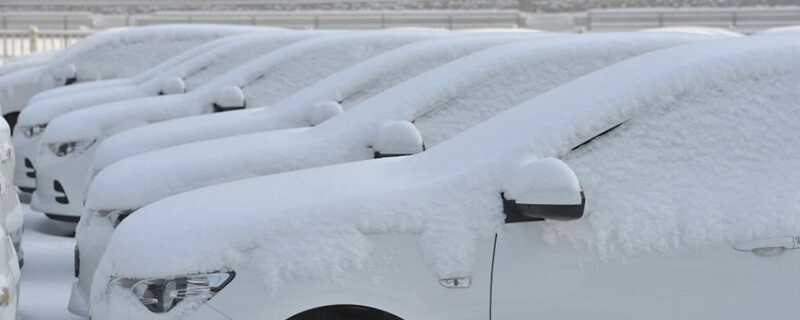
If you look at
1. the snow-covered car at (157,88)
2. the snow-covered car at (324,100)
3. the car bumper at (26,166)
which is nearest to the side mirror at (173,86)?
the snow-covered car at (157,88)

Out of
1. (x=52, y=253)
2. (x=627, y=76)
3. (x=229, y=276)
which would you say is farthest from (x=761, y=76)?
(x=52, y=253)

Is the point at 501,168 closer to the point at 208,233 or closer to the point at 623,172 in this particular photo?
the point at 623,172

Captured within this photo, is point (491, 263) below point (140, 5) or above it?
above

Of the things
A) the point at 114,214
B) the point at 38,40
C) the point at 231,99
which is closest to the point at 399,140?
the point at 114,214

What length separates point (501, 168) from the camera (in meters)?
3.61

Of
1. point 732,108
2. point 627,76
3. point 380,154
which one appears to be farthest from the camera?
point 380,154

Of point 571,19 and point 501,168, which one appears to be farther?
point 571,19

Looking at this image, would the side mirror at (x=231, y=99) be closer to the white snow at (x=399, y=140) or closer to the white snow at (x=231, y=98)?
the white snow at (x=231, y=98)

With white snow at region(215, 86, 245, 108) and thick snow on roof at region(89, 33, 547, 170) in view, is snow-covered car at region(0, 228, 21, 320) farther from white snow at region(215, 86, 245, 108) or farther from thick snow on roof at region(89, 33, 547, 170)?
white snow at region(215, 86, 245, 108)

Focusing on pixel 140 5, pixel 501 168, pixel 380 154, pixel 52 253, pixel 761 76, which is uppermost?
pixel 761 76

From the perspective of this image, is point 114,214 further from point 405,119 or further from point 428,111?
point 428,111

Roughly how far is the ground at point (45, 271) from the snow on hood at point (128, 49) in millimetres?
3560

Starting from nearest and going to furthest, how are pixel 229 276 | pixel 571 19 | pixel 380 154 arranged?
pixel 229 276 → pixel 380 154 → pixel 571 19

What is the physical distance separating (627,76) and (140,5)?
1366 inches
